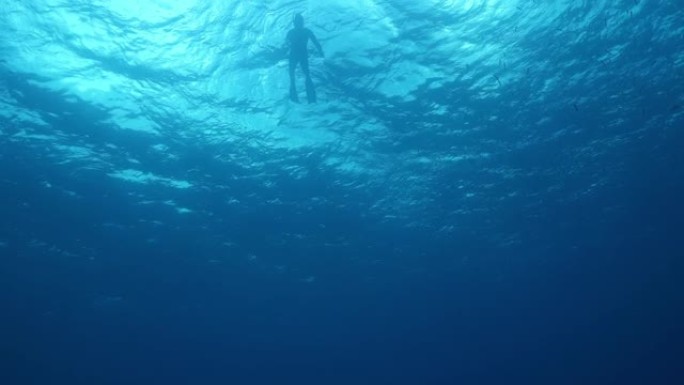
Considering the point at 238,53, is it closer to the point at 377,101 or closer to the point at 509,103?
the point at 377,101

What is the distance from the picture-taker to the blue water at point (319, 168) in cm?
1279

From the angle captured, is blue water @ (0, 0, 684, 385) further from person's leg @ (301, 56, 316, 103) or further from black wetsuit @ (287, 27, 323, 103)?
person's leg @ (301, 56, 316, 103)

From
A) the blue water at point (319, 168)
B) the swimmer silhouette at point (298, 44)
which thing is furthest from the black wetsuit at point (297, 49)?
the blue water at point (319, 168)

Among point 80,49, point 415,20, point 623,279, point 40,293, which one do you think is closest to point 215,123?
point 80,49

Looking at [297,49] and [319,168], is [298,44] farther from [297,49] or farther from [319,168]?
[319,168]

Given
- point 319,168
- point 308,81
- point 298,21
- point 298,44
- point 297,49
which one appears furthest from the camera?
point 319,168

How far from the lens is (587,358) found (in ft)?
193

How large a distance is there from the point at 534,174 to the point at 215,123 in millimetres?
13611

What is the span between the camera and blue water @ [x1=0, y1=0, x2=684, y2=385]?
12.8 metres

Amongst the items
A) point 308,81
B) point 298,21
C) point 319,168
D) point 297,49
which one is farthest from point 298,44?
point 319,168

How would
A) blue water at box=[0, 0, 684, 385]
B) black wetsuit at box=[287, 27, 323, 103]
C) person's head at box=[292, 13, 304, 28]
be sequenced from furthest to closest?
blue water at box=[0, 0, 684, 385] → black wetsuit at box=[287, 27, 323, 103] → person's head at box=[292, 13, 304, 28]

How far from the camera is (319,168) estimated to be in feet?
61.4

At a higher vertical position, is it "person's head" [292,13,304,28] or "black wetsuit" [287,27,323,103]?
"person's head" [292,13,304,28]

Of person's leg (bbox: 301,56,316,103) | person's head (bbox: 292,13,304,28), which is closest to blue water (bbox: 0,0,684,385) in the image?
person's head (bbox: 292,13,304,28)
